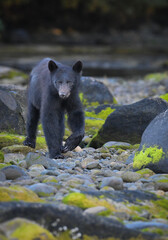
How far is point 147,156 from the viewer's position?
4.77 meters

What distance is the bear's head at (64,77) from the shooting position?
18.4ft

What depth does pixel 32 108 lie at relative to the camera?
686 cm

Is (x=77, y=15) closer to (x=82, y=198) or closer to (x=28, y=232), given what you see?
(x=82, y=198)

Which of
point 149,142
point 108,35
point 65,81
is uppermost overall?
point 65,81

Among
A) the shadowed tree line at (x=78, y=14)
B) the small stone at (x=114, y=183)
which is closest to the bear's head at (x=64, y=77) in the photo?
the small stone at (x=114, y=183)

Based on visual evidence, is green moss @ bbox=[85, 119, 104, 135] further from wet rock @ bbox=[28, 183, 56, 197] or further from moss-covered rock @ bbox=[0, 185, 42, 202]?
moss-covered rock @ bbox=[0, 185, 42, 202]

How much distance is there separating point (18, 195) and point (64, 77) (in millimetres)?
2529

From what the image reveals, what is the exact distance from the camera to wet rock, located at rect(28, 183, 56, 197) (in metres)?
3.68

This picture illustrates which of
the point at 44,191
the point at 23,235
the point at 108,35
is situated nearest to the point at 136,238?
the point at 23,235

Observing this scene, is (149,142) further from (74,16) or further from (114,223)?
(74,16)

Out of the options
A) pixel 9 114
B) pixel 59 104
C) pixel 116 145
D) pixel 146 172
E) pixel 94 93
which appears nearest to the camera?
pixel 146 172

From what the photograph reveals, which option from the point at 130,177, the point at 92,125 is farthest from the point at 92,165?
the point at 92,125

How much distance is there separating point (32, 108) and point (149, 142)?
101 inches

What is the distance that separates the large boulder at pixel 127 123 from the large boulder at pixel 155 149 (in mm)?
1426
